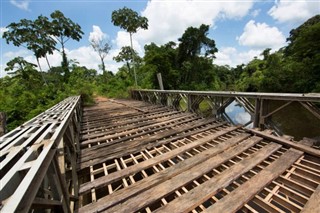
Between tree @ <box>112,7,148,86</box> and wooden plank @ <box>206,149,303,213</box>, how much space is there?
1446 cm

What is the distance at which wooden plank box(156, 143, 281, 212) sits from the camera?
162 centimetres

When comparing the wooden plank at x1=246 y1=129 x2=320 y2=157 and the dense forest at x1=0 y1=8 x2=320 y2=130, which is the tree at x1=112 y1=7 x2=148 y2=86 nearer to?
the dense forest at x1=0 y1=8 x2=320 y2=130

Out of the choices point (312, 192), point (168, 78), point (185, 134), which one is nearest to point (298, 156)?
point (312, 192)

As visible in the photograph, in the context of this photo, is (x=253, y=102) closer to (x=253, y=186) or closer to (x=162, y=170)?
(x=253, y=186)

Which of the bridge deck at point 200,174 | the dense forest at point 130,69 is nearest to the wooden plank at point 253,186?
the bridge deck at point 200,174

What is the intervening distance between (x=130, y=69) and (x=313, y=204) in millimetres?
22936

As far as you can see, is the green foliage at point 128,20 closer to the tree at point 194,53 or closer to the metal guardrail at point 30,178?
the tree at point 194,53

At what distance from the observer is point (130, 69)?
75.5ft

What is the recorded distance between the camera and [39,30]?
16.2 meters

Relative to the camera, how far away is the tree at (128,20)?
1575 cm

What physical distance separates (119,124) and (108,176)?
8.86 ft

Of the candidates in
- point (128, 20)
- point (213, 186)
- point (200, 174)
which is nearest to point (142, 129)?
point (200, 174)

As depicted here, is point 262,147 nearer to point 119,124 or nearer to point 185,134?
point 185,134

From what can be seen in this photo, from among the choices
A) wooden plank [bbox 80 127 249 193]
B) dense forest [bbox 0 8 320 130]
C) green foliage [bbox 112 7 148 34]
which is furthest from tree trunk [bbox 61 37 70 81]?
wooden plank [bbox 80 127 249 193]
